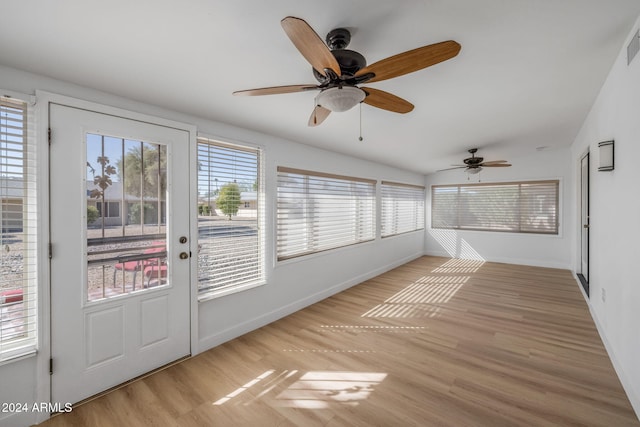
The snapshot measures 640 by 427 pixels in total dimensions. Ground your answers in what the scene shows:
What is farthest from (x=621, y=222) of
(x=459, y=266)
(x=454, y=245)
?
(x=454, y=245)

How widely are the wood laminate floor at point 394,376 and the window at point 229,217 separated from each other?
0.73m

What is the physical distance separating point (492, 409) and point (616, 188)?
1.91 meters

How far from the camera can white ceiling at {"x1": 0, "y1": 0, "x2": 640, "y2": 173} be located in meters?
1.33

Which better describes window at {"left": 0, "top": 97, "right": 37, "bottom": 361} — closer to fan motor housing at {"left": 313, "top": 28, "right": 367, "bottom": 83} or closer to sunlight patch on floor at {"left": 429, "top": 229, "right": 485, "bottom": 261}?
fan motor housing at {"left": 313, "top": 28, "right": 367, "bottom": 83}

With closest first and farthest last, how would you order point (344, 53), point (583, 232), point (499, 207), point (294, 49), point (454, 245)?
point (344, 53) → point (294, 49) → point (583, 232) → point (499, 207) → point (454, 245)

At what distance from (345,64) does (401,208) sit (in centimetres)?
545

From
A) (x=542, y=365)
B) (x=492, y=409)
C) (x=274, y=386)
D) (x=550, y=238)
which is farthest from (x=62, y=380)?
(x=550, y=238)

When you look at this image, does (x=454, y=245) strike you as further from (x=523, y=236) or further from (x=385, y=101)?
(x=385, y=101)

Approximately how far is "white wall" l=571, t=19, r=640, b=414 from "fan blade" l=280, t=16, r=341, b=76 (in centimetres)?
168

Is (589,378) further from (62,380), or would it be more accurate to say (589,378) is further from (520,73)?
(62,380)

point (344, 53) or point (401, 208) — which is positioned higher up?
point (344, 53)

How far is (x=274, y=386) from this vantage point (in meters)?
2.25

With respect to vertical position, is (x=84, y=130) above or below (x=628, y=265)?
above

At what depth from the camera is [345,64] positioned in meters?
1.56
